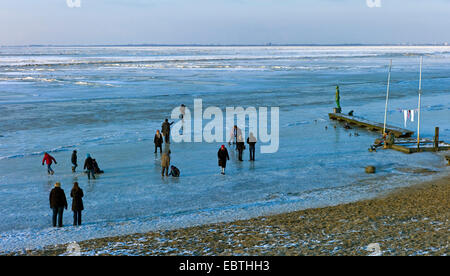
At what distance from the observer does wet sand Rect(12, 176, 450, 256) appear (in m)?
9.19

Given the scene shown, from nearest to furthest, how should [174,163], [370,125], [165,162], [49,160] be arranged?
[165,162]
[49,160]
[174,163]
[370,125]

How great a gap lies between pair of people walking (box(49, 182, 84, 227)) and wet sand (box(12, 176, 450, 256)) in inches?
55.6

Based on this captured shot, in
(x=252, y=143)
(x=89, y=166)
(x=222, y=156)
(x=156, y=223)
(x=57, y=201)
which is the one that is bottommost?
(x=156, y=223)

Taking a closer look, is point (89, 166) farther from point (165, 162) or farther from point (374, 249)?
point (374, 249)

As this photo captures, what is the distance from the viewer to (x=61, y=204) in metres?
11.4

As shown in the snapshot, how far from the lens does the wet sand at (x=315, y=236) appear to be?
30.1 feet

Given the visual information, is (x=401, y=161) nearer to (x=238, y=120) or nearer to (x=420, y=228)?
(x=420, y=228)

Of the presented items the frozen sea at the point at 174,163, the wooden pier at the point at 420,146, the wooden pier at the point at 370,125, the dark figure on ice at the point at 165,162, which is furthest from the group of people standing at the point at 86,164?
the wooden pier at the point at 370,125

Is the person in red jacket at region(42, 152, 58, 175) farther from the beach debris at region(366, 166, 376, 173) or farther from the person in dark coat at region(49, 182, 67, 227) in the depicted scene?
the beach debris at region(366, 166, 376, 173)

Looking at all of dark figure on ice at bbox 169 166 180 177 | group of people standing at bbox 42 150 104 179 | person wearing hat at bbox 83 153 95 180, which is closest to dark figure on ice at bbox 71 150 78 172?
group of people standing at bbox 42 150 104 179

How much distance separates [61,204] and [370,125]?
1706 centimetres

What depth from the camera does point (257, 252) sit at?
9117mm

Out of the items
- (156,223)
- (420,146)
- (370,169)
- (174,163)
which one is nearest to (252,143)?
(174,163)
